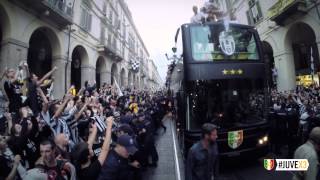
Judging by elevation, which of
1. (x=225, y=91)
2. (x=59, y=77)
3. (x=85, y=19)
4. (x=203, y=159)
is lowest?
(x=203, y=159)

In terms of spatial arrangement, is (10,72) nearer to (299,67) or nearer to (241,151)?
(241,151)

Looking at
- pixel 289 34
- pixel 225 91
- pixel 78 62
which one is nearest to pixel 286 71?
pixel 289 34

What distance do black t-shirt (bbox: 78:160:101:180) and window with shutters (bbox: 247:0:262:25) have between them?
2216 centimetres

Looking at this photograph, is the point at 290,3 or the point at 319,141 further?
the point at 290,3

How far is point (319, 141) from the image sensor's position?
11.8 ft

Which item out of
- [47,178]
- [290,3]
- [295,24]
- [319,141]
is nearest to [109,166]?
[47,178]

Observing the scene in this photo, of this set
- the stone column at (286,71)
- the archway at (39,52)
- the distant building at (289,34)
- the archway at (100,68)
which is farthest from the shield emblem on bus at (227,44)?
the archway at (100,68)

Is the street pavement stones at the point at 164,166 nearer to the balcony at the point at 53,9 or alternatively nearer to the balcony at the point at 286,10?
the balcony at the point at 53,9

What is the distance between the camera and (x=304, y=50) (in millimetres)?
21547

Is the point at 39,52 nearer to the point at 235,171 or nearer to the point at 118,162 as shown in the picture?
the point at 235,171

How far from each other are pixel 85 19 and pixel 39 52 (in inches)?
211

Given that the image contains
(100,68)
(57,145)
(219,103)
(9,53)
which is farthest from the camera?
(100,68)

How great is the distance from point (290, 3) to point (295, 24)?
2.45 meters

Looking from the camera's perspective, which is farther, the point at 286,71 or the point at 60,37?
the point at 286,71
